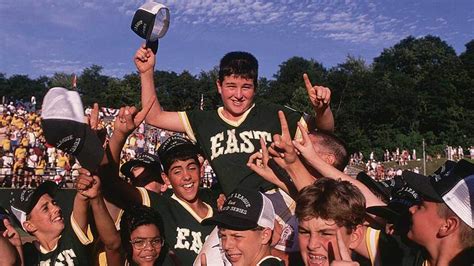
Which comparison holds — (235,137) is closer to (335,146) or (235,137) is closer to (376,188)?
(335,146)

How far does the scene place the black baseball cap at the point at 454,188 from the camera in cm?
285

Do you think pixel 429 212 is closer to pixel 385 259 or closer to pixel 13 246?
pixel 385 259

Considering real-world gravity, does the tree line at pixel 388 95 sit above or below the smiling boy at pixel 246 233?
above

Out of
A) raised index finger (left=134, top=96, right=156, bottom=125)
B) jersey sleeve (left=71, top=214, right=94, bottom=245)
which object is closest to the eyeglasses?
jersey sleeve (left=71, top=214, right=94, bottom=245)

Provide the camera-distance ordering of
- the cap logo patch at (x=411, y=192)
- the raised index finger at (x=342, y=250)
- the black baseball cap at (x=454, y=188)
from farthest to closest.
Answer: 1. the cap logo patch at (x=411, y=192)
2. the black baseball cap at (x=454, y=188)
3. the raised index finger at (x=342, y=250)

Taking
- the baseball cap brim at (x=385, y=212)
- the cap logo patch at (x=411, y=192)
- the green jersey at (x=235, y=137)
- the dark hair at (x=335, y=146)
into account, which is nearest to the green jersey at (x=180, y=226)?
the green jersey at (x=235, y=137)

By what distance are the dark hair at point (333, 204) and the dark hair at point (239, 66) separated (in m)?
1.81

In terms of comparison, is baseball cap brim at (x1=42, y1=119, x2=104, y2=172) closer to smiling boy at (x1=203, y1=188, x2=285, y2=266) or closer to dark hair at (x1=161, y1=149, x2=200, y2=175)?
smiling boy at (x1=203, y1=188, x2=285, y2=266)

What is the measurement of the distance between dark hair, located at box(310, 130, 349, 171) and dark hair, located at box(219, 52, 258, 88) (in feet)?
2.79

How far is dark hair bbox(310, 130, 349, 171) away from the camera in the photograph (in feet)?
13.9

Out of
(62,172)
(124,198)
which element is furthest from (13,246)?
(62,172)

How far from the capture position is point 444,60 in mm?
87562

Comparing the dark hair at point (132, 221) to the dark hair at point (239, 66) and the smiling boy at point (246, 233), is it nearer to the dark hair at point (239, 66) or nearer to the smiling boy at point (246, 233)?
the smiling boy at point (246, 233)

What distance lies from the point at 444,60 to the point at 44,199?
302 feet
